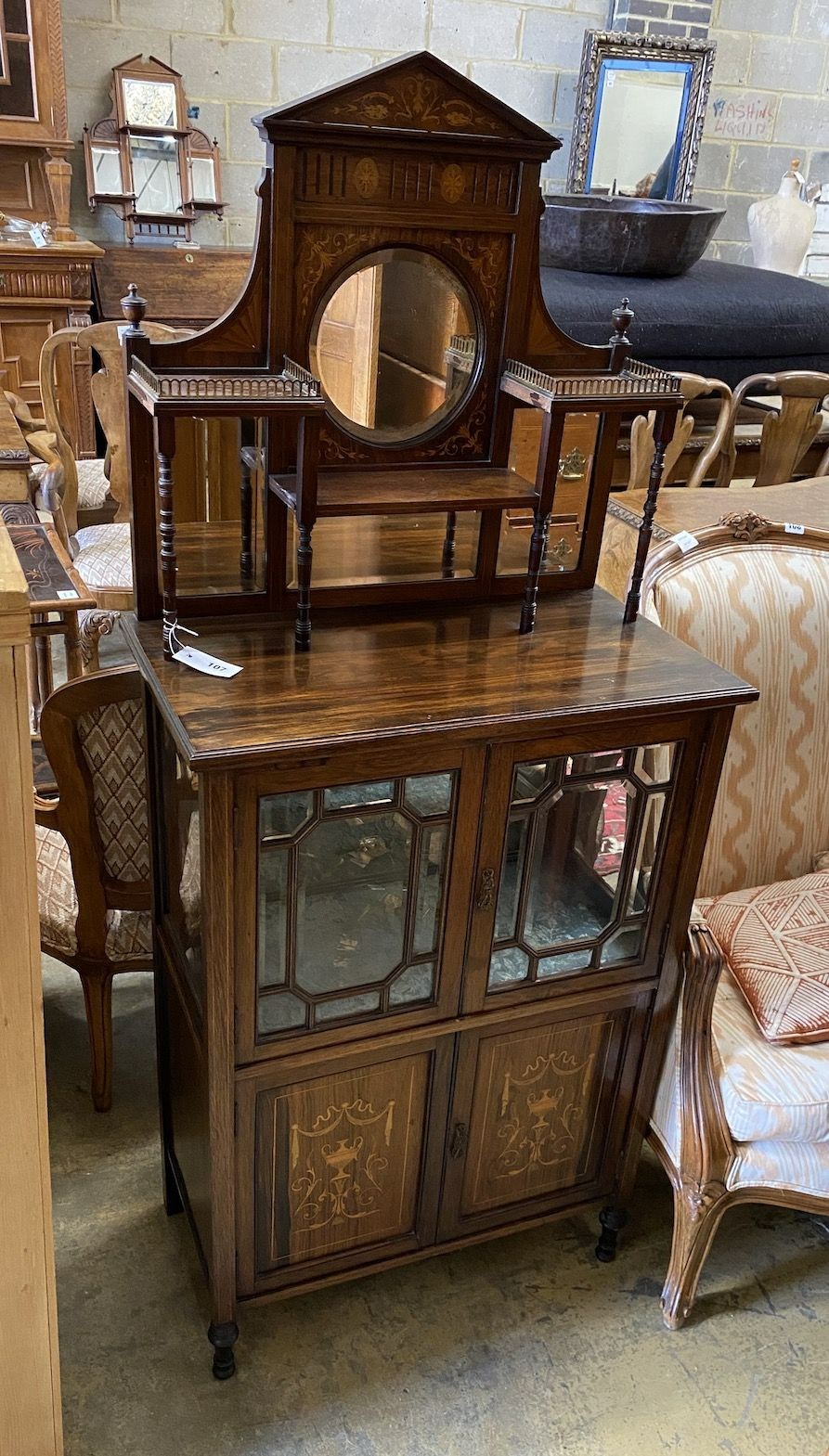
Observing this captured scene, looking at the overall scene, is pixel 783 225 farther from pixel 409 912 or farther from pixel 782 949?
pixel 409 912

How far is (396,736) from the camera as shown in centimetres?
120

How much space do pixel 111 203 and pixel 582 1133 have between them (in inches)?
139

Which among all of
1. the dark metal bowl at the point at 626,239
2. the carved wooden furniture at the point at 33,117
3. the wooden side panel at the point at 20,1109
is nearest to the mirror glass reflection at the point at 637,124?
the dark metal bowl at the point at 626,239

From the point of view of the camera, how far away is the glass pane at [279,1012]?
1.30 metres

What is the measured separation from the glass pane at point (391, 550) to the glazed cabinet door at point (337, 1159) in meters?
0.60

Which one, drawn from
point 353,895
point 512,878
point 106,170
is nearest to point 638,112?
point 106,170

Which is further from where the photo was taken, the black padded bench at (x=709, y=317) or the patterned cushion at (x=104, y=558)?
the patterned cushion at (x=104, y=558)

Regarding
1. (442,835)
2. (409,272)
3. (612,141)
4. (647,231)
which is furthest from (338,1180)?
(612,141)

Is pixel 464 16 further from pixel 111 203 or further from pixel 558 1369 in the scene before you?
pixel 558 1369

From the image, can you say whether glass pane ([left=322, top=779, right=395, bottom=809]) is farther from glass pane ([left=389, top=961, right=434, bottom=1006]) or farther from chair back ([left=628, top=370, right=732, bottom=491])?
chair back ([left=628, top=370, right=732, bottom=491])

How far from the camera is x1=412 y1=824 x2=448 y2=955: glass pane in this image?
1.31m

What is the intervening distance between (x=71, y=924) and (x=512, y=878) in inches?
32.1

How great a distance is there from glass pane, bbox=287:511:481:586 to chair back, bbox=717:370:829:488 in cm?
144

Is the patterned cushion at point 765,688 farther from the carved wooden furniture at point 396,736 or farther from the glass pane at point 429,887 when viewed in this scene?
the glass pane at point 429,887
